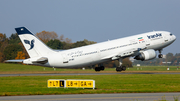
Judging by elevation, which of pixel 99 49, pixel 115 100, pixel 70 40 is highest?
pixel 70 40

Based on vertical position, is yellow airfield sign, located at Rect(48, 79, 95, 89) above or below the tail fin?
below

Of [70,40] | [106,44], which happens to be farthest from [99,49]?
[70,40]

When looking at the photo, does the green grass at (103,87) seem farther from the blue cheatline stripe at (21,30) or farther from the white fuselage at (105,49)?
the white fuselage at (105,49)

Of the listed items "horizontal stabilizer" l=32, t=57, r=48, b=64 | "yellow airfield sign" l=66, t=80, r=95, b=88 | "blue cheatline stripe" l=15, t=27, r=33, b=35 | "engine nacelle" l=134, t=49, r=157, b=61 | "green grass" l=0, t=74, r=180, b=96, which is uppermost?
"blue cheatline stripe" l=15, t=27, r=33, b=35

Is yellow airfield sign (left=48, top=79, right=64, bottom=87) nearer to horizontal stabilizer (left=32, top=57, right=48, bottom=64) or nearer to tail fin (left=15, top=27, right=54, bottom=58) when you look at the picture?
horizontal stabilizer (left=32, top=57, right=48, bottom=64)

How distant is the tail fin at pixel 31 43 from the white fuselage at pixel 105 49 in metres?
1.55

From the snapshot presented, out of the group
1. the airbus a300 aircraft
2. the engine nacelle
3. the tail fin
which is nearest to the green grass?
the tail fin

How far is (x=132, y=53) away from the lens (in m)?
53.7

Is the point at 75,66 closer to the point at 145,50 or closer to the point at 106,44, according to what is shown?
the point at 106,44

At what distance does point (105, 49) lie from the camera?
2064 inches

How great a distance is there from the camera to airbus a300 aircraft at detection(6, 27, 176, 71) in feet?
154

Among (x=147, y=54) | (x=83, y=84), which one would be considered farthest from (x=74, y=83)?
(x=147, y=54)

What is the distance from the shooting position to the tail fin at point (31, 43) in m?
46.2

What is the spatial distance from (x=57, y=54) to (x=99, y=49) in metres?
8.61
